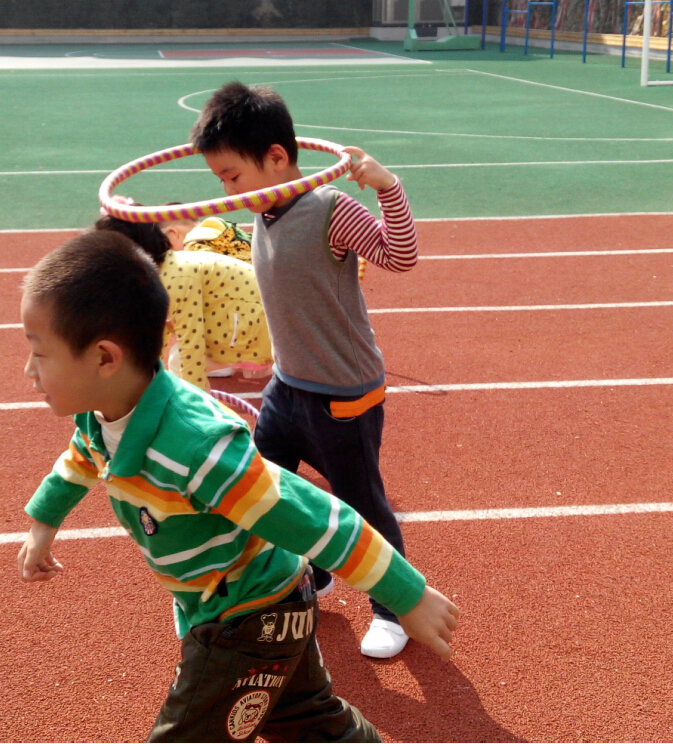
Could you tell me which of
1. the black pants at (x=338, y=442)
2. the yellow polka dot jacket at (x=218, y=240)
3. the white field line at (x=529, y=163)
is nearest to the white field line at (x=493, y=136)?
the white field line at (x=529, y=163)

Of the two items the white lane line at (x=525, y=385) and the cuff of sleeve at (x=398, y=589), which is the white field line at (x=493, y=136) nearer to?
the white lane line at (x=525, y=385)

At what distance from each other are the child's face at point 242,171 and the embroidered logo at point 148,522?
4.21 ft

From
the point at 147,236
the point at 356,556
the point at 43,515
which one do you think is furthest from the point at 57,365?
the point at 147,236

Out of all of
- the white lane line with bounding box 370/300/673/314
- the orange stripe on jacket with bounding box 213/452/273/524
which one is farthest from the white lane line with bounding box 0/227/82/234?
the orange stripe on jacket with bounding box 213/452/273/524

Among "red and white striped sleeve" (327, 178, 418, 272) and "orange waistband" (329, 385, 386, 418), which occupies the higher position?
"red and white striped sleeve" (327, 178, 418, 272)

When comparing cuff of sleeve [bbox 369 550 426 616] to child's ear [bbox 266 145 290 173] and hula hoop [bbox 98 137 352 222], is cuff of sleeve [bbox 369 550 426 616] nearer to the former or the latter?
hula hoop [bbox 98 137 352 222]

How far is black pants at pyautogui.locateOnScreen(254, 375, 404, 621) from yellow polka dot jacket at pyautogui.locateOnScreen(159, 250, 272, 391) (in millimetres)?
1561

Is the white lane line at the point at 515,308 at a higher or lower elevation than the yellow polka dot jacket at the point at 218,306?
lower

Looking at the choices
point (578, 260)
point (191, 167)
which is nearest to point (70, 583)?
point (578, 260)

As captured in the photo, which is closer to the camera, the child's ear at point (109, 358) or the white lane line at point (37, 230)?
the child's ear at point (109, 358)

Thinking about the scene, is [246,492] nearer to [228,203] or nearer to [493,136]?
[228,203]

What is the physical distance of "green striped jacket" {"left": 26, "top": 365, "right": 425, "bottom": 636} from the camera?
1.91 metres

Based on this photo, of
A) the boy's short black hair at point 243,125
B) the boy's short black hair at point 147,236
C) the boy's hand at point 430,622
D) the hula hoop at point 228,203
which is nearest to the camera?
the boy's hand at point 430,622

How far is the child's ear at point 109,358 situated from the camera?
194 centimetres
